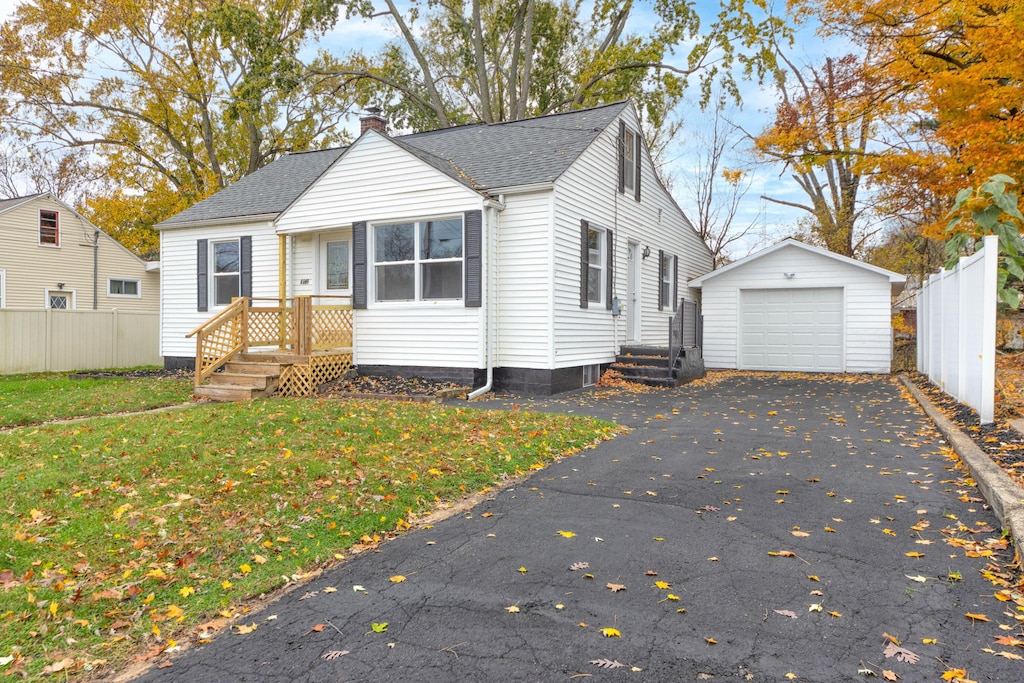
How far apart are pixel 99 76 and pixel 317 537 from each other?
28.1 meters

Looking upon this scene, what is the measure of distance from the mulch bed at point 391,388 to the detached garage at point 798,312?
29.4 ft

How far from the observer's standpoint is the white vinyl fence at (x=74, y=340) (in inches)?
589

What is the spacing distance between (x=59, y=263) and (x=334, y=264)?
667 inches

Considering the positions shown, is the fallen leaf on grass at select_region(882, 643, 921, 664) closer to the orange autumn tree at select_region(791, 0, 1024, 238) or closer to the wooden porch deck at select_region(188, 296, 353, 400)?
the wooden porch deck at select_region(188, 296, 353, 400)

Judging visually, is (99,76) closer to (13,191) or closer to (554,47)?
(13,191)

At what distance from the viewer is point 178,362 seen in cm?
1527

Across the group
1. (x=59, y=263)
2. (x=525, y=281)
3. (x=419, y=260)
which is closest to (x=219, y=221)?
(x=419, y=260)

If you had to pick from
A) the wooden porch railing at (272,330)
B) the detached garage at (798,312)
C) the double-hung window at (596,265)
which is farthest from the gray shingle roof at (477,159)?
the detached garage at (798,312)

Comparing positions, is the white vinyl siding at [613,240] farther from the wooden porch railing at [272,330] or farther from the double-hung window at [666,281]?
the wooden porch railing at [272,330]

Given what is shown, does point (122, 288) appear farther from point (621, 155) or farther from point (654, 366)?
point (654, 366)

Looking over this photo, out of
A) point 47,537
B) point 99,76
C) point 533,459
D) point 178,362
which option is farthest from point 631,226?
point 99,76

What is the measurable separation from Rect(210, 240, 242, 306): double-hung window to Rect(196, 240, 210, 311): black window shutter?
13 cm

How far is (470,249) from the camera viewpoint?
10.9m

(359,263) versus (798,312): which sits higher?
(359,263)
